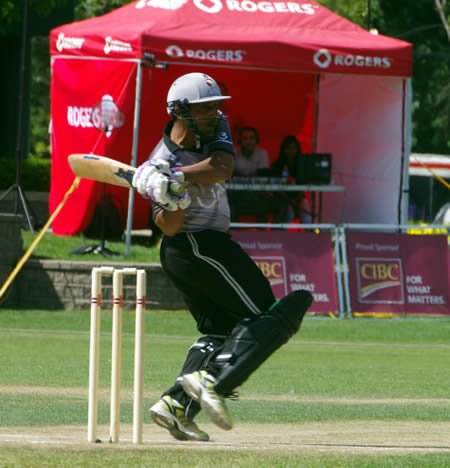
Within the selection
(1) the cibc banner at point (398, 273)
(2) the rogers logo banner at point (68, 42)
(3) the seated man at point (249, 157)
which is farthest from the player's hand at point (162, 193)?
(3) the seated man at point (249, 157)

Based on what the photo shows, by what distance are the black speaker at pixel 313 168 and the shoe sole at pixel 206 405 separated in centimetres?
1307

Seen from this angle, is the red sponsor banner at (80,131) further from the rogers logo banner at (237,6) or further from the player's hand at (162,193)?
the player's hand at (162,193)

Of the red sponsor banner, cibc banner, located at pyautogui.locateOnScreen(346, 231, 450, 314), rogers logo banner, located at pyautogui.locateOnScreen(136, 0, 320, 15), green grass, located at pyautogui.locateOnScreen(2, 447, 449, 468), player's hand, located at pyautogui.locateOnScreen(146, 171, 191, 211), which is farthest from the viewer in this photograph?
rogers logo banner, located at pyautogui.locateOnScreen(136, 0, 320, 15)

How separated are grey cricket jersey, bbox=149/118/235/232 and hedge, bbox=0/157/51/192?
66.2 ft

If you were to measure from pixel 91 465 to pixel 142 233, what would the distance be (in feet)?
53.0

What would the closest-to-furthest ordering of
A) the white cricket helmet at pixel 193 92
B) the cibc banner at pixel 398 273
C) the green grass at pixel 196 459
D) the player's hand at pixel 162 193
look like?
the green grass at pixel 196 459 < the player's hand at pixel 162 193 < the white cricket helmet at pixel 193 92 < the cibc banner at pixel 398 273

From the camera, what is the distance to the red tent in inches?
691

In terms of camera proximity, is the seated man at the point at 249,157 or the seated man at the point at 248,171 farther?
the seated man at the point at 249,157

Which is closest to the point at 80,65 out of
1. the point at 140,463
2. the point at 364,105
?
the point at 364,105

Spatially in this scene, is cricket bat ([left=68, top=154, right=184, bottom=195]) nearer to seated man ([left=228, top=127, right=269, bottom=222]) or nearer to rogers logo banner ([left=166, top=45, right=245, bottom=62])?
rogers logo banner ([left=166, top=45, right=245, bottom=62])

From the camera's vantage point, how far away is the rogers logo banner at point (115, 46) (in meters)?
17.4

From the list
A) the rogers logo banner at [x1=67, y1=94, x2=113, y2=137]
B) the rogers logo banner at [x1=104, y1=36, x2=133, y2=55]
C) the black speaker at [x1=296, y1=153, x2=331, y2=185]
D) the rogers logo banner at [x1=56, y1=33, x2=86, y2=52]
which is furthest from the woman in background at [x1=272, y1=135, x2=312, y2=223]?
the rogers logo banner at [x1=56, y1=33, x2=86, y2=52]

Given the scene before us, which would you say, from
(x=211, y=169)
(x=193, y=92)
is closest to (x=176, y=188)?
(x=211, y=169)

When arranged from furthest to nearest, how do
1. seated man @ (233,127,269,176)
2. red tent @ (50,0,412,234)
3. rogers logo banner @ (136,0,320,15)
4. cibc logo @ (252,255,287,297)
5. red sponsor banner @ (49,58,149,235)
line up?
seated man @ (233,127,269,176) → rogers logo banner @ (136,0,320,15) → red sponsor banner @ (49,58,149,235) → red tent @ (50,0,412,234) → cibc logo @ (252,255,287,297)
